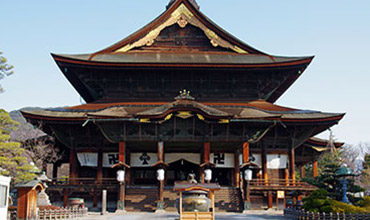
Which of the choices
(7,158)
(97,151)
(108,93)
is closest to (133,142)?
(97,151)

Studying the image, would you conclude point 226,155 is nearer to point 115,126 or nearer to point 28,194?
point 115,126

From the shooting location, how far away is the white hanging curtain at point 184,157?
33.0 meters

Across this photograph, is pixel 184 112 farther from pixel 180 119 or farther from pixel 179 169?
pixel 179 169

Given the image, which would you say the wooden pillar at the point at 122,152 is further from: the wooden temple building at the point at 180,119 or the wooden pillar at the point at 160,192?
the wooden pillar at the point at 160,192

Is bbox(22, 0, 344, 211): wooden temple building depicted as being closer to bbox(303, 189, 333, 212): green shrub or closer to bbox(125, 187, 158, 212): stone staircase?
bbox(125, 187, 158, 212): stone staircase

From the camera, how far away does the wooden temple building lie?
29422mm

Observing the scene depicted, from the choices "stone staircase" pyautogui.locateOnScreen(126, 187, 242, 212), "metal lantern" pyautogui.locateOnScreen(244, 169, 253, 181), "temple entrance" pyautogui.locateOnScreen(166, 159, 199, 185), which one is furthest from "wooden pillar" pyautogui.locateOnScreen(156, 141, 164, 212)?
"temple entrance" pyautogui.locateOnScreen(166, 159, 199, 185)

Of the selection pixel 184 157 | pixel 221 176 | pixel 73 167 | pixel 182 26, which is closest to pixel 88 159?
pixel 73 167

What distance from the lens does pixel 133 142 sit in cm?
3083

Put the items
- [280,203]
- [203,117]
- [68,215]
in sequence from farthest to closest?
[280,203]
[203,117]
[68,215]

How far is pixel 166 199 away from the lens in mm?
28641

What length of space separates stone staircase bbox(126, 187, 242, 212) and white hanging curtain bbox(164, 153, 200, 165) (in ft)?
12.2

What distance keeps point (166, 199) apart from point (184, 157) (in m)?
5.14

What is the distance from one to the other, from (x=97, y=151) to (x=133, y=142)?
155 inches
